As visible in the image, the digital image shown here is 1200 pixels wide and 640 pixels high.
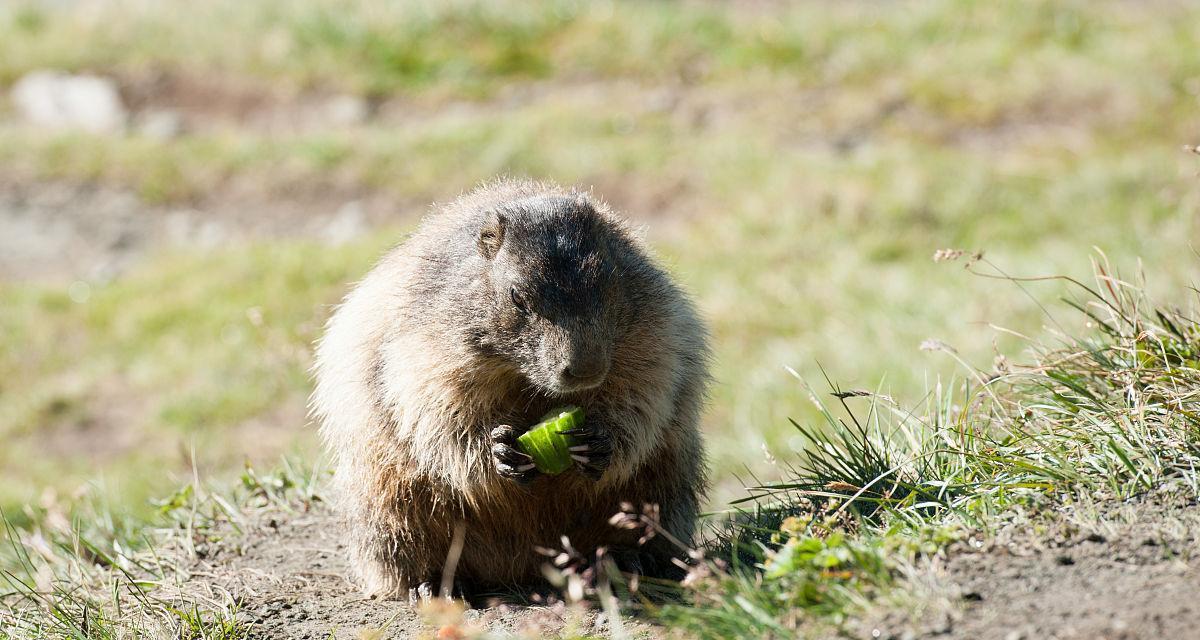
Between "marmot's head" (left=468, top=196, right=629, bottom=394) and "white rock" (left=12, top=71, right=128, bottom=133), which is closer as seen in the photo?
"marmot's head" (left=468, top=196, right=629, bottom=394)

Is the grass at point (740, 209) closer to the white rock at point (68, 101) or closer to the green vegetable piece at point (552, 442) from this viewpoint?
the white rock at point (68, 101)

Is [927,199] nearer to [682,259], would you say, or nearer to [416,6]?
[682,259]

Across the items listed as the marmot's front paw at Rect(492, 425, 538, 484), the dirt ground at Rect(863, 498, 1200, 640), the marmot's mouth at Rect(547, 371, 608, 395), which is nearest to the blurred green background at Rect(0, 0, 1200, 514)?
the marmot's front paw at Rect(492, 425, 538, 484)

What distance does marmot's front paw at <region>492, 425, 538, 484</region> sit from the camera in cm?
388

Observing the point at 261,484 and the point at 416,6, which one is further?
the point at 416,6

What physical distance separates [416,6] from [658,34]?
9.40 feet

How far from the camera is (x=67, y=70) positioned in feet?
45.0

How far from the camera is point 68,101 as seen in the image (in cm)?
1345

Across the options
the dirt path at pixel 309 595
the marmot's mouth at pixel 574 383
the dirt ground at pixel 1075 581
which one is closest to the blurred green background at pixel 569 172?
the dirt path at pixel 309 595

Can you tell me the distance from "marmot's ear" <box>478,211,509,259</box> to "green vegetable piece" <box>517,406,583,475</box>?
0.59 metres

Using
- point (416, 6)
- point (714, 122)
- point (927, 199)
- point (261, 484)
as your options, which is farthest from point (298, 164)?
point (261, 484)

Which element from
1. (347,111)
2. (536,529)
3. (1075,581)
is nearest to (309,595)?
(536,529)

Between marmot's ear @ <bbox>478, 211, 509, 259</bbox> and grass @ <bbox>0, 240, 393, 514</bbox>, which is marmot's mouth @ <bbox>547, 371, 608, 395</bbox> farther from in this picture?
grass @ <bbox>0, 240, 393, 514</bbox>

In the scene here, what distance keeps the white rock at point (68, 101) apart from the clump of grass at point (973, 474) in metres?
11.1
